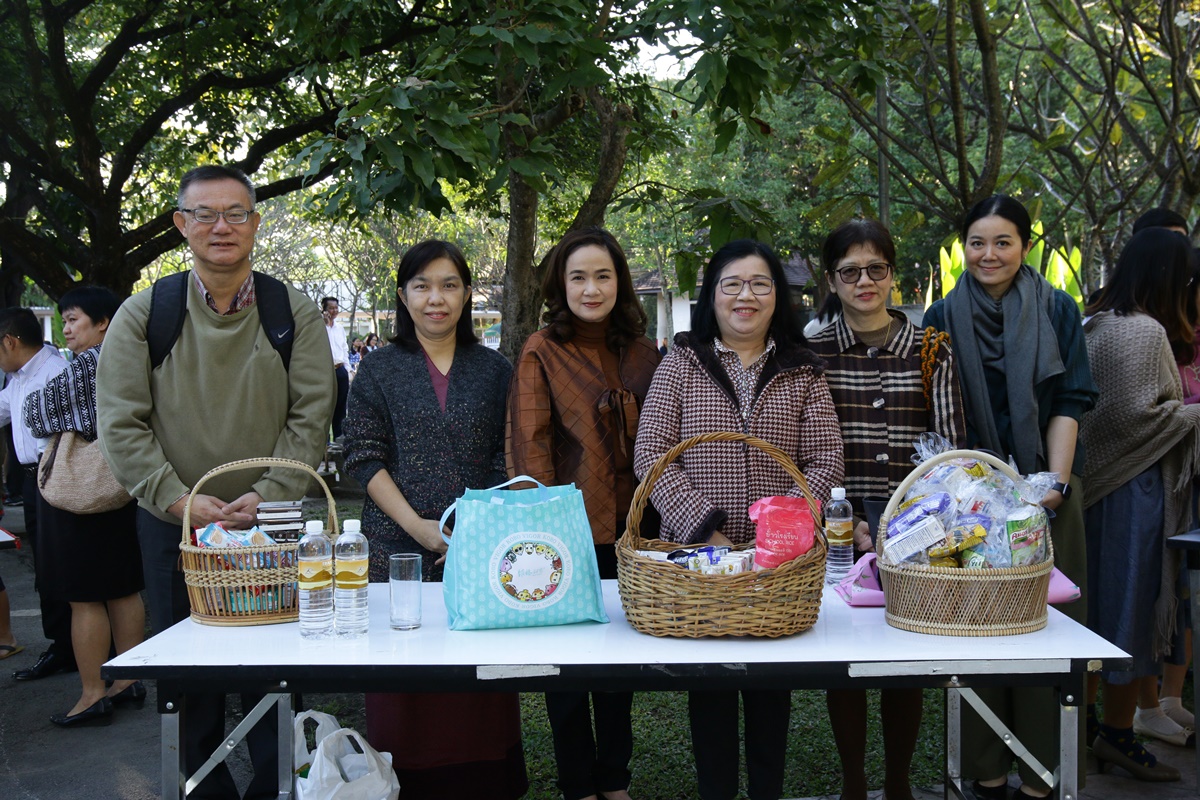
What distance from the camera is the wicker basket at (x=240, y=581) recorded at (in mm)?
2488

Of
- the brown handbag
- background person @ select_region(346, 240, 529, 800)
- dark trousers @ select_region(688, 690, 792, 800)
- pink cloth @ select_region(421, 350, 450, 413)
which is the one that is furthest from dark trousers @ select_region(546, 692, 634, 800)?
the brown handbag

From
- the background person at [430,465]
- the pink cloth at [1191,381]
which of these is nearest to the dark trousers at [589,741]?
the background person at [430,465]

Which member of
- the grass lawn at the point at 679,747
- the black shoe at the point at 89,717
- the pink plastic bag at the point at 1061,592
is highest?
the pink plastic bag at the point at 1061,592

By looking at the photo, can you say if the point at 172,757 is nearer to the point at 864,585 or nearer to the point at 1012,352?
the point at 864,585

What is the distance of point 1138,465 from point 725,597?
7.25 ft

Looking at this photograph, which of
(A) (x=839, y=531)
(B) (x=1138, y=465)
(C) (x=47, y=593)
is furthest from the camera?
(C) (x=47, y=593)

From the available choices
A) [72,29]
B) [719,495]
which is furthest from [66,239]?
[719,495]

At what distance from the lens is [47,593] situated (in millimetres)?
4570

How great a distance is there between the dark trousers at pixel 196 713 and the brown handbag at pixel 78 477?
123 centimetres

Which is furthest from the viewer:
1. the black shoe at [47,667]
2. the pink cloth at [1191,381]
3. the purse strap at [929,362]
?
the black shoe at [47,667]

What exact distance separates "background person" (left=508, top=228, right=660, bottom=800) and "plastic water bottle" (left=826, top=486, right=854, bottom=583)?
25.7 inches

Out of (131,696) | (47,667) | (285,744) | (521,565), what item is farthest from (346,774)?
(47,667)

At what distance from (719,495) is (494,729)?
100 centimetres

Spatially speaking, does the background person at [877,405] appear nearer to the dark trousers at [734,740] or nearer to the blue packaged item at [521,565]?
the dark trousers at [734,740]
